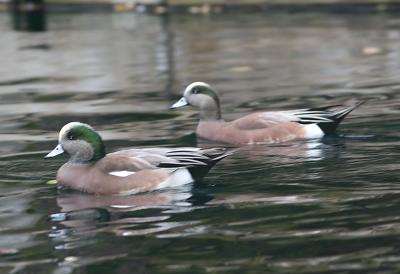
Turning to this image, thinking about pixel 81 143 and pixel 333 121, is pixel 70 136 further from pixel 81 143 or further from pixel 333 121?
pixel 333 121

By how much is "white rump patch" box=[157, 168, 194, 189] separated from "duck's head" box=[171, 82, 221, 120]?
258 cm

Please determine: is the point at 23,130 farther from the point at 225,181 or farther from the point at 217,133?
the point at 225,181

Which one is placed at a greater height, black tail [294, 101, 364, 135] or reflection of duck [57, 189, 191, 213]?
black tail [294, 101, 364, 135]

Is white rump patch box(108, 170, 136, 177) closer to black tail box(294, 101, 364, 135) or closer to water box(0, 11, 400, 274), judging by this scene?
water box(0, 11, 400, 274)

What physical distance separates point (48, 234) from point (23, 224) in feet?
1.32

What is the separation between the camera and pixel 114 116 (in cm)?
1242

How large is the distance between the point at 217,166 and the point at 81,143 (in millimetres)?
1224

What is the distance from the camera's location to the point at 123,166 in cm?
870

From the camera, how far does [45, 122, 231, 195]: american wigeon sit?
8.61 metres

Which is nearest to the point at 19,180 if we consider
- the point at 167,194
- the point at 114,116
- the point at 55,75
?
the point at 167,194

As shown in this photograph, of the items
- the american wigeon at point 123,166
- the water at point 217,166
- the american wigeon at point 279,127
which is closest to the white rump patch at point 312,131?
the american wigeon at point 279,127

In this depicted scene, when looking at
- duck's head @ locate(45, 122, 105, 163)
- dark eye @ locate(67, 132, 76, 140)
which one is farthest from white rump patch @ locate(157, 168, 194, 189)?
dark eye @ locate(67, 132, 76, 140)

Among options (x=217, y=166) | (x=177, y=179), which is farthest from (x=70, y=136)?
(x=217, y=166)

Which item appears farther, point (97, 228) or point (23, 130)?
point (23, 130)
